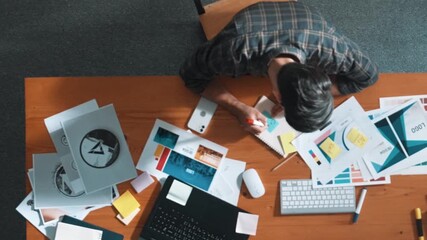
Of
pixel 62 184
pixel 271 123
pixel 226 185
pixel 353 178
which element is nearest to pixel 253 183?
pixel 226 185

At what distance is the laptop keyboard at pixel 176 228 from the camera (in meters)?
1.24

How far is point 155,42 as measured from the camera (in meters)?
1.82

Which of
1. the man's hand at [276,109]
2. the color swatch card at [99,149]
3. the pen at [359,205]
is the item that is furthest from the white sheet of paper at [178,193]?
the pen at [359,205]

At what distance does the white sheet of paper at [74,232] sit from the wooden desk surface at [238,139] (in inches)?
1.2

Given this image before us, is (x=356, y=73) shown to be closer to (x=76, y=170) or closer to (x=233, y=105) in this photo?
(x=233, y=105)

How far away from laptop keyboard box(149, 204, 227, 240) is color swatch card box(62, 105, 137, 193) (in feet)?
0.45

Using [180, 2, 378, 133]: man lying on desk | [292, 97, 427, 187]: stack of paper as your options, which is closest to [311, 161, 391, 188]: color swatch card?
[292, 97, 427, 187]: stack of paper

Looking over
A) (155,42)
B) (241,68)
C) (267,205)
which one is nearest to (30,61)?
(155,42)

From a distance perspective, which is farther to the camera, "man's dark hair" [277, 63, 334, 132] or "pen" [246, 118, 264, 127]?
"pen" [246, 118, 264, 127]

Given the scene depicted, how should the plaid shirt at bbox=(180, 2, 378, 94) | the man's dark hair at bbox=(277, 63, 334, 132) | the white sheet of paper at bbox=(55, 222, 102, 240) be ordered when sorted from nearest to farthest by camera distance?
the man's dark hair at bbox=(277, 63, 334, 132)
the plaid shirt at bbox=(180, 2, 378, 94)
the white sheet of paper at bbox=(55, 222, 102, 240)

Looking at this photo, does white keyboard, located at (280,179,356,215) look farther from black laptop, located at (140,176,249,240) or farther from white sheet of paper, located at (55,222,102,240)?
white sheet of paper, located at (55,222,102,240)

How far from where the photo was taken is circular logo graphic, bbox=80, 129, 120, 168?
48.3 inches

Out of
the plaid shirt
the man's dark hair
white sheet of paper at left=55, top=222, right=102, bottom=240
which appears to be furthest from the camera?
white sheet of paper at left=55, top=222, right=102, bottom=240

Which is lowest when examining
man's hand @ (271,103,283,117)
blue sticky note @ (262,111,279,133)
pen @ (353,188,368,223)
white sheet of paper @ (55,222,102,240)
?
pen @ (353,188,368,223)
